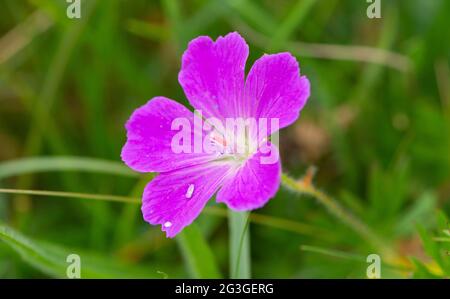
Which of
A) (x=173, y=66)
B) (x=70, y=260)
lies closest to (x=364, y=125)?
(x=173, y=66)

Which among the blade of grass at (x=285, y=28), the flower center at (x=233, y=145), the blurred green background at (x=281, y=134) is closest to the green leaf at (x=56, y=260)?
the blurred green background at (x=281, y=134)

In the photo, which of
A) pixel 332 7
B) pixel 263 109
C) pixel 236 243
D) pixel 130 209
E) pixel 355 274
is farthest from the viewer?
pixel 332 7

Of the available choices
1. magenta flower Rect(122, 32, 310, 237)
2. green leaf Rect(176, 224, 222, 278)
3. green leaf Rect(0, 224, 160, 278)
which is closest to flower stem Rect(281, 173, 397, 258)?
magenta flower Rect(122, 32, 310, 237)

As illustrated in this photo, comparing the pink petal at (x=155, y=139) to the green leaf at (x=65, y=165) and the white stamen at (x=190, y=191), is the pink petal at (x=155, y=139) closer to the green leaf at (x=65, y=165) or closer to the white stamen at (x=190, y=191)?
the white stamen at (x=190, y=191)

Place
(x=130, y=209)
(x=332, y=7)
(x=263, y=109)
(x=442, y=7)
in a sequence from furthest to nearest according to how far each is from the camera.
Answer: (x=332, y=7) → (x=442, y=7) → (x=130, y=209) → (x=263, y=109)

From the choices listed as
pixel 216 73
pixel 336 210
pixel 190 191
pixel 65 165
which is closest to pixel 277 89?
pixel 216 73

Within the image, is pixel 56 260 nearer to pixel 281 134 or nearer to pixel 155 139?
pixel 155 139

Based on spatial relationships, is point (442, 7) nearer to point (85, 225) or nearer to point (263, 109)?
point (263, 109)

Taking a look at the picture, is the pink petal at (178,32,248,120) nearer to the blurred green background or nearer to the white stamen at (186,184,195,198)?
the white stamen at (186,184,195,198)
